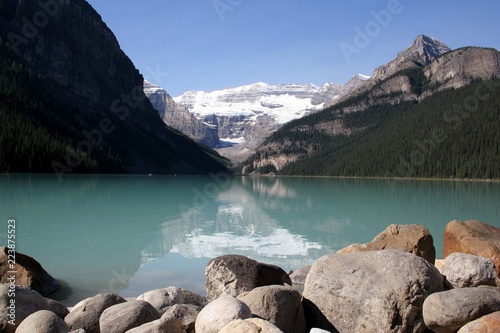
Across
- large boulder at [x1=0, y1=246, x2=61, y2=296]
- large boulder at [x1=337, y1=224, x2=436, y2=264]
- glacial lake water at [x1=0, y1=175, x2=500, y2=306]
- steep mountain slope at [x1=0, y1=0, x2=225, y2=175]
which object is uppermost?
steep mountain slope at [x1=0, y1=0, x2=225, y2=175]

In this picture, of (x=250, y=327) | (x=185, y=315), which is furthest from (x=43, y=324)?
(x=250, y=327)

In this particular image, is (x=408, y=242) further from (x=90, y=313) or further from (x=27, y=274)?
(x=27, y=274)

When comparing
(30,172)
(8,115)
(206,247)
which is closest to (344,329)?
(206,247)

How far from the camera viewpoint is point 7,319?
8.39 meters

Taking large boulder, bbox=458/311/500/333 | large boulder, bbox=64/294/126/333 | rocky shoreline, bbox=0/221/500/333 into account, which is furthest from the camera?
large boulder, bbox=64/294/126/333

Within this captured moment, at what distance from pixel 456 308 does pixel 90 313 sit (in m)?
7.17

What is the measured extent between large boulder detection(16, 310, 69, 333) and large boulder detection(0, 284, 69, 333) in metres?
0.66

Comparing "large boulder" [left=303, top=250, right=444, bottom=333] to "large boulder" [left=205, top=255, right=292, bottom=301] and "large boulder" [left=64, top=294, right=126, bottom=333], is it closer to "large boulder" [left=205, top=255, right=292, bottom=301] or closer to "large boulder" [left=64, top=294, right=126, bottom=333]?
"large boulder" [left=205, top=255, right=292, bottom=301]

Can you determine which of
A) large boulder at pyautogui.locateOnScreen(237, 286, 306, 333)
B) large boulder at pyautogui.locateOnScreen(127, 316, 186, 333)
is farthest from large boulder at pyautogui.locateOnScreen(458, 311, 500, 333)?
large boulder at pyautogui.locateOnScreen(127, 316, 186, 333)

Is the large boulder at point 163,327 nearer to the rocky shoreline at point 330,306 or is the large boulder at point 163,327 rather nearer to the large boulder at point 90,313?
the rocky shoreline at point 330,306

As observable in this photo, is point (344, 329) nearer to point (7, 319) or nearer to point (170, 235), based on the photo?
point (7, 319)

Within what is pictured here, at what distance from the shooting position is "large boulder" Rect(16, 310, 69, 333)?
7.73 m

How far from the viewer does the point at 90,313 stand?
905 centimetres

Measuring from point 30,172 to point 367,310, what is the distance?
341 feet
